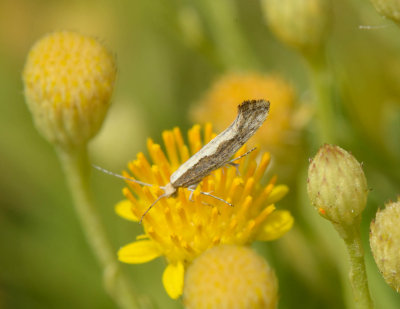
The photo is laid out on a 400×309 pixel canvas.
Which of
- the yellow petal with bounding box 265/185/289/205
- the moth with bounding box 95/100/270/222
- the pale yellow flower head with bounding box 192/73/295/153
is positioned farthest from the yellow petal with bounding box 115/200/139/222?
the pale yellow flower head with bounding box 192/73/295/153

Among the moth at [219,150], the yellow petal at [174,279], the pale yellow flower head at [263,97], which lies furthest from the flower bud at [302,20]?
the yellow petal at [174,279]

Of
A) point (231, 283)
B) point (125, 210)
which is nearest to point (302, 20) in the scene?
point (125, 210)

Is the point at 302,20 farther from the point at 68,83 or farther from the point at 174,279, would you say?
the point at 174,279

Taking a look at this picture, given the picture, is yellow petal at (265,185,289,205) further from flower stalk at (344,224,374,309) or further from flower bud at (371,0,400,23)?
flower bud at (371,0,400,23)

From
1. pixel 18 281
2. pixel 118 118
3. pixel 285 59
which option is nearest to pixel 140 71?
pixel 118 118

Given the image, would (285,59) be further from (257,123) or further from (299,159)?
(257,123)

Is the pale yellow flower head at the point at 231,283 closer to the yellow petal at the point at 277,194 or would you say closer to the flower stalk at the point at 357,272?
the flower stalk at the point at 357,272
